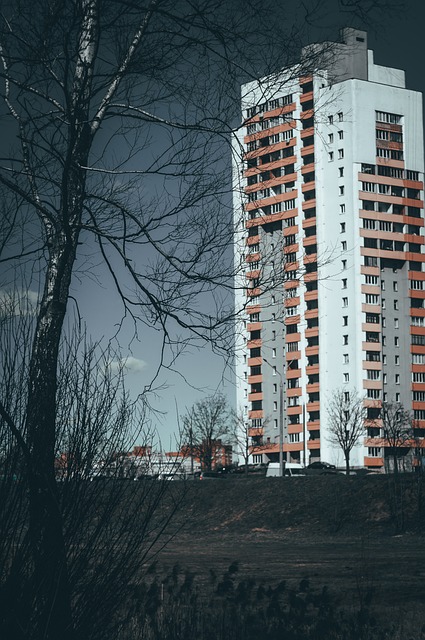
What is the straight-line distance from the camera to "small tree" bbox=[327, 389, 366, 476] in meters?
86.8

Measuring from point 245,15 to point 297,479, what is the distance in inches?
1699

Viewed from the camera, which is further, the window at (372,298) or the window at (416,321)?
the window at (416,321)

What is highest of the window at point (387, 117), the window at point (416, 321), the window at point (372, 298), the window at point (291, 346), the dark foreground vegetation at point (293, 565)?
the window at point (387, 117)

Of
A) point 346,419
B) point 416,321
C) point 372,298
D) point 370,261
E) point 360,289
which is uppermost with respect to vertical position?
point 370,261

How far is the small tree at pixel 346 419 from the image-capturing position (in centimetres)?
8679

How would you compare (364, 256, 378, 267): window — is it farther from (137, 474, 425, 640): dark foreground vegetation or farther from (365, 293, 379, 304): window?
(137, 474, 425, 640): dark foreground vegetation

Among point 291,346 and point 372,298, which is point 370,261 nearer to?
point 372,298

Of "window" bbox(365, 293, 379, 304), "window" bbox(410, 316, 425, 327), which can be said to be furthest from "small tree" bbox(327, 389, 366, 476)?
"window" bbox(410, 316, 425, 327)

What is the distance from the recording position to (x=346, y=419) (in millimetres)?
89875

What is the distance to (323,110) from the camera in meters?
7.88

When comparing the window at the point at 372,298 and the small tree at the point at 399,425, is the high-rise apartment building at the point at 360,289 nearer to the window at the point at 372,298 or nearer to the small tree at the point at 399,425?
the window at the point at 372,298

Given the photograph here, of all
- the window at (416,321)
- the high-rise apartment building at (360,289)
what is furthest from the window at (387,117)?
the window at (416,321)

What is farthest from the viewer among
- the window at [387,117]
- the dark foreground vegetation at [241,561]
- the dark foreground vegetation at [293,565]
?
the window at [387,117]

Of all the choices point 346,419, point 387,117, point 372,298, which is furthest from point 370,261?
point 346,419
